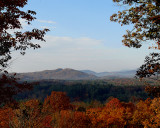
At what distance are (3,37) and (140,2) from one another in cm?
942

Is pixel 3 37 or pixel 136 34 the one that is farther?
pixel 136 34

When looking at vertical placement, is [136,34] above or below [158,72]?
above

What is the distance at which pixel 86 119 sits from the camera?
39.1 m

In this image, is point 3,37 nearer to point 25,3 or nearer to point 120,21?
point 25,3

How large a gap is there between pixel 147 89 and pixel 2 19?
10154 millimetres

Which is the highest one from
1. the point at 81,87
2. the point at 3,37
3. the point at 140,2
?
the point at 140,2

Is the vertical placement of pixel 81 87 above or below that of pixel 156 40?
below

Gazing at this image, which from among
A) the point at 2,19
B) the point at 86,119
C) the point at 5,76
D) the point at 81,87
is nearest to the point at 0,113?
the point at 86,119

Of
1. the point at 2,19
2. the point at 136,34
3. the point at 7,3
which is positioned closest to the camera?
the point at 7,3

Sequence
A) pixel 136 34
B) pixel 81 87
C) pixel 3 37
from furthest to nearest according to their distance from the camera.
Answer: pixel 81 87
pixel 136 34
pixel 3 37

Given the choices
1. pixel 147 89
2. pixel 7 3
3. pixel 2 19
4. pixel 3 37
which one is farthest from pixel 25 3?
pixel 147 89

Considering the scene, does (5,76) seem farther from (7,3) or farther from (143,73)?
(143,73)

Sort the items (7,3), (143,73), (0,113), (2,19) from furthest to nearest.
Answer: (0,113) < (143,73) < (2,19) < (7,3)

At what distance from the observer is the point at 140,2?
1308 cm
